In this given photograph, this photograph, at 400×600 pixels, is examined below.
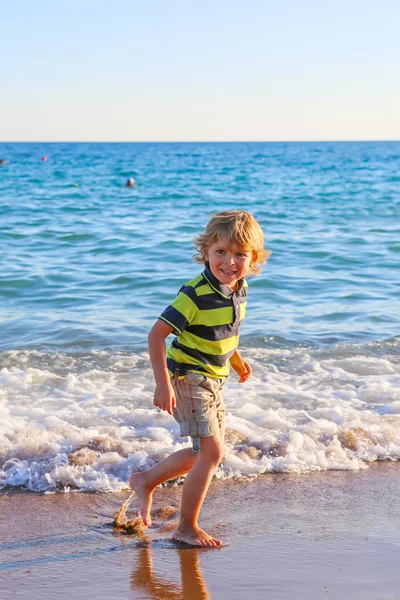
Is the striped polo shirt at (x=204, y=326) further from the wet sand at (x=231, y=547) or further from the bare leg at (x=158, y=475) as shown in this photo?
the wet sand at (x=231, y=547)

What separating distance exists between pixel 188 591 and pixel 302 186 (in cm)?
2525

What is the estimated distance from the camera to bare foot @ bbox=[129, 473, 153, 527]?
3.56 metres

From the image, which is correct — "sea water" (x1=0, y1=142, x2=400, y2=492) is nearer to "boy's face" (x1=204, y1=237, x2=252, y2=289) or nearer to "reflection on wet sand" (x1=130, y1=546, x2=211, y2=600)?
"reflection on wet sand" (x1=130, y1=546, x2=211, y2=600)

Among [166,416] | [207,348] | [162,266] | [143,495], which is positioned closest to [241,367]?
[207,348]

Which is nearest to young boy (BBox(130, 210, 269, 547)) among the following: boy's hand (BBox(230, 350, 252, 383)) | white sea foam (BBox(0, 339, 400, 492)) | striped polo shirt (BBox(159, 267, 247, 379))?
striped polo shirt (BBox(159, 267, 247, 379))

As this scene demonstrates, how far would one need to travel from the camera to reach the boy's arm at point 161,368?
321 centimetres

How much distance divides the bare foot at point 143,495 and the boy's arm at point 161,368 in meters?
0.54

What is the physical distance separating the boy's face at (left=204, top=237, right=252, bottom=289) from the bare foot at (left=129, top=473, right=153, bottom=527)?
3.23 feet

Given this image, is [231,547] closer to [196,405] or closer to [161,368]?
[196,405]

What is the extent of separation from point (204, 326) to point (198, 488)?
2.26ft

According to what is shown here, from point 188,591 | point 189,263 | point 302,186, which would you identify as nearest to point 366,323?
point 189,263

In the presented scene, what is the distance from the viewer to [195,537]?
337 centimetres

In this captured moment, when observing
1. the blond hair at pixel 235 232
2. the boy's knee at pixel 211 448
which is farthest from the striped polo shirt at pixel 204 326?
the boy's knee at pixel 211 448

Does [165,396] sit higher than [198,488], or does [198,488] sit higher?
[165,396]
